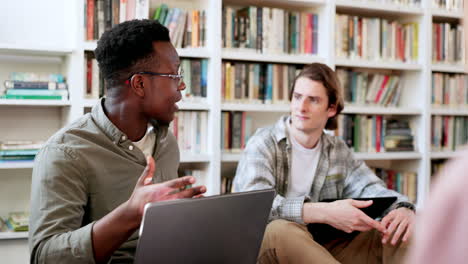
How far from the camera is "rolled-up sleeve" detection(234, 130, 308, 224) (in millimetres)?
1951

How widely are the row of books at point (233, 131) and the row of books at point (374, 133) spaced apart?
0.59 m

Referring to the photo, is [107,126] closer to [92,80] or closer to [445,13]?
[92,80]

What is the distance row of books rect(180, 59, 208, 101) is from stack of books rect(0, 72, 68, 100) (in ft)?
1.97

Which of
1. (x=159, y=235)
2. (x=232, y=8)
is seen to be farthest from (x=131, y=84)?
(x=232, y=8)

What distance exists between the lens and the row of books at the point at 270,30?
2867 millimetres

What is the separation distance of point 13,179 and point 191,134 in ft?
2.97

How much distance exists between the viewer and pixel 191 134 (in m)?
2.80

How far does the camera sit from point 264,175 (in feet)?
6.87

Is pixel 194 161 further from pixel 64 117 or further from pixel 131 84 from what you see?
pixel 131 84

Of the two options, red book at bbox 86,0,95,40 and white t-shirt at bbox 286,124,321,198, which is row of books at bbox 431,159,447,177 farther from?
red book at bbox 86,0,95,40

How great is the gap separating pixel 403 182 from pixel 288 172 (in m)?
1.40

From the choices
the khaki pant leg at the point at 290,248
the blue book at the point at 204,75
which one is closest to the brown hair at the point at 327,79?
the blue book at the point at 204,75

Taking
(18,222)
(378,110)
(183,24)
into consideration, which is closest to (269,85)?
(183,24)

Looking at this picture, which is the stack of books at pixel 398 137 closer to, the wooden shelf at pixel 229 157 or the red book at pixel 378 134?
the red book at pixel 378 134
